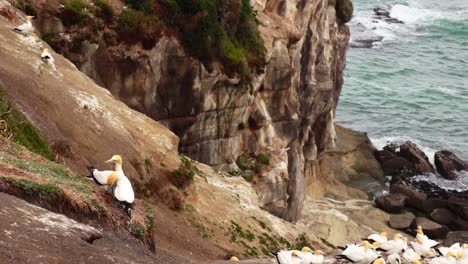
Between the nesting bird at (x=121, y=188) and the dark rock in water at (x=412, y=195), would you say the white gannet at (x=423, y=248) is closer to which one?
the nesting bird at (x=121, y=188)

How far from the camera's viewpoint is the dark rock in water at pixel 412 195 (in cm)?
6022

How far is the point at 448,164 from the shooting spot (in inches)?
2655

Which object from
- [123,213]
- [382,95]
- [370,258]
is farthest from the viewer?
[382,95]

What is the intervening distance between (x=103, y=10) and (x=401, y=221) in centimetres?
3216

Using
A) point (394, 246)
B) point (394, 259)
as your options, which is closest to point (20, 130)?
point (394, 259)

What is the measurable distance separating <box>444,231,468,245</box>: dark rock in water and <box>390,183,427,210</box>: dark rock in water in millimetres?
5086

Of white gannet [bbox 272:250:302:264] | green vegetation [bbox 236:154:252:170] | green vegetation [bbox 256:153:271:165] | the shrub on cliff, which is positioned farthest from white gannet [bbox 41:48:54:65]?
the shrub on cliff

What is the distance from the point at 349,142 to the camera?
72.4 m

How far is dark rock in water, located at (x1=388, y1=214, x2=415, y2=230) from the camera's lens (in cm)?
5575

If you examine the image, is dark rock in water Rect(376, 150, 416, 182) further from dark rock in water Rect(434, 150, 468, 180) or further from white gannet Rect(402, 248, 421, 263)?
white gannet Rect(402, 248, 421, 263)

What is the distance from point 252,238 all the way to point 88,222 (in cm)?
1515

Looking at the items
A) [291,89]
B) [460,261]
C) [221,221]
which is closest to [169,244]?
[221,221]

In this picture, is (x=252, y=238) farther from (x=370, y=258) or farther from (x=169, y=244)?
(x=370, y=258)

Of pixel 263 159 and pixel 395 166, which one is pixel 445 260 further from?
pixel 395 166
